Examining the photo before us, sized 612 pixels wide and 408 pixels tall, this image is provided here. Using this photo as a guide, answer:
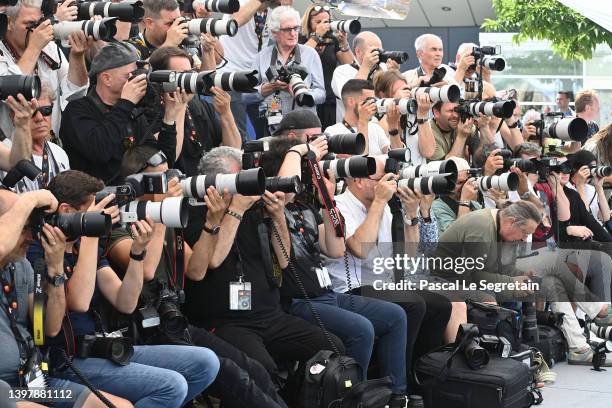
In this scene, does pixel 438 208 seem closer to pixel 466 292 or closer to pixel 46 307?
pixel 466 292

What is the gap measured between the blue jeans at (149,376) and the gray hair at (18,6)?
1.68m

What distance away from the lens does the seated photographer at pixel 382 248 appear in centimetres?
573

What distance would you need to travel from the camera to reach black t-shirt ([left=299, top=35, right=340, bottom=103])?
7.66 meters

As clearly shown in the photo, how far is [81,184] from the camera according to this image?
4.07m

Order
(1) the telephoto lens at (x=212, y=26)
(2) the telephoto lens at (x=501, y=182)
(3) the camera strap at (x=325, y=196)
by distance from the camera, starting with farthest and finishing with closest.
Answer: (2) the telephoto lens at (x=501, y=182), (1) the telephoto lens at (x=212, y=26), (3) the camera strap at (x=325, y=196)

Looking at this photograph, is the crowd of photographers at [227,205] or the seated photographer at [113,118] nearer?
the crowd of photographers at [227,205]

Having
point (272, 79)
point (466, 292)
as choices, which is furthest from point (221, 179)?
point (466, 292)

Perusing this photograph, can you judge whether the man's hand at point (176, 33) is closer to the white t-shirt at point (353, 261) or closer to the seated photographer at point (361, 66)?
the white t-shirt at point (353, 261)

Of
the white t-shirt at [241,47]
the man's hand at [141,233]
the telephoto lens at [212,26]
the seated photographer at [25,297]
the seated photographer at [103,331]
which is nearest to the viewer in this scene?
the seated photographer at [25,297]

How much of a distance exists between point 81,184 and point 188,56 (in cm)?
147

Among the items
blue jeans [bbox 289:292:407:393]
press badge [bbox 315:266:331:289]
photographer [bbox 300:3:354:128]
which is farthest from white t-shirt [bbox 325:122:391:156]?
press badge [bbox 315:266:331:289]

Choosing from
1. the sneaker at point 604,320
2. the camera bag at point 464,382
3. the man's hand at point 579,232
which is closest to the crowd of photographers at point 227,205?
the camera bag at point 464,382

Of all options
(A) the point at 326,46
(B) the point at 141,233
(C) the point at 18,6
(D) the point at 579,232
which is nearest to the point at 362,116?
(A) the point at 326,46

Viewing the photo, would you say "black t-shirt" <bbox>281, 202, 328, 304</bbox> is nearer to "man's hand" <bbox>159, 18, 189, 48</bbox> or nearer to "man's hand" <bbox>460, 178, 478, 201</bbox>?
"man's hand" <bbox>159, 18, 189, 48</bbox>
